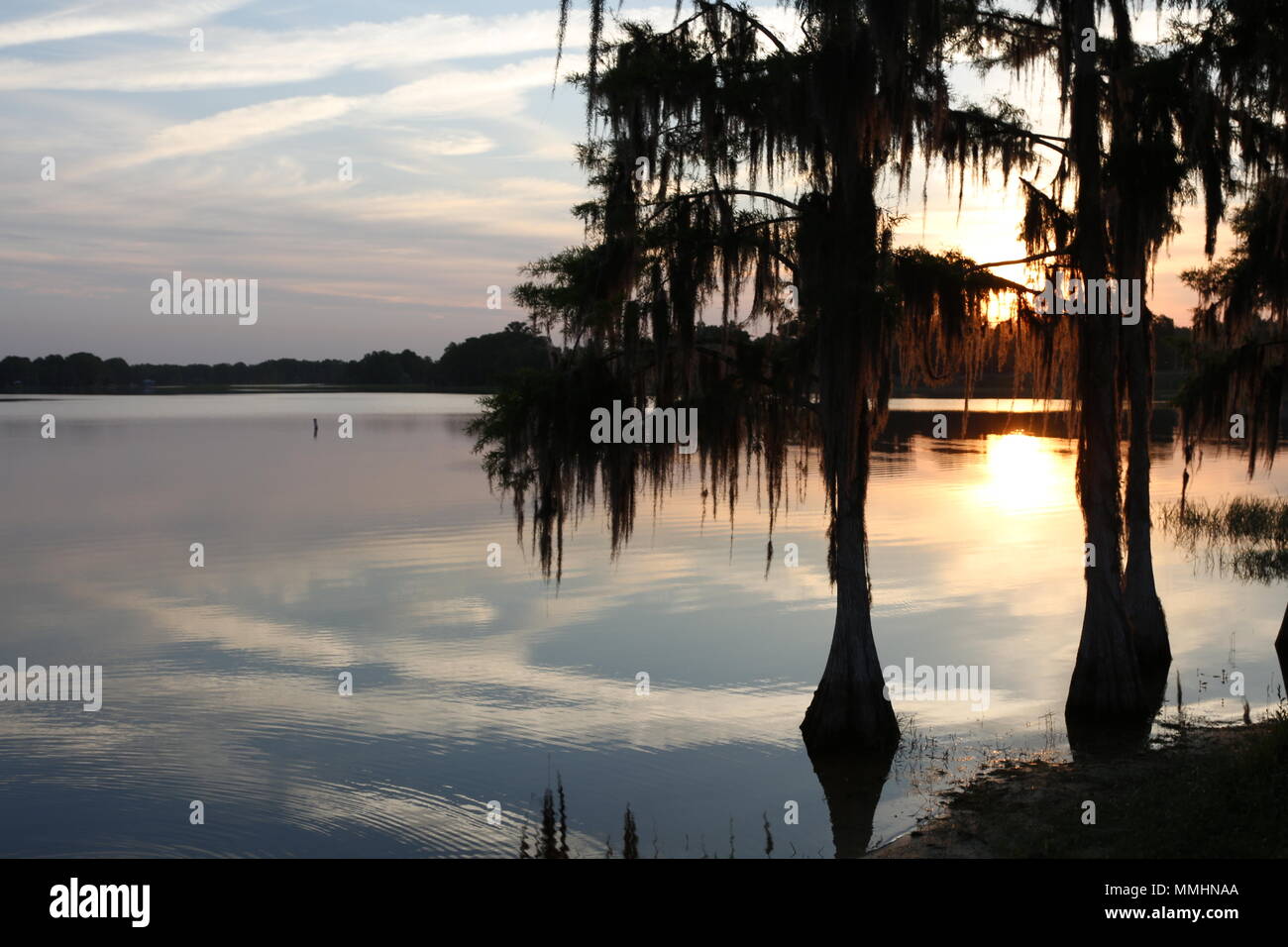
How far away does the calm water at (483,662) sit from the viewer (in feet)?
51.4

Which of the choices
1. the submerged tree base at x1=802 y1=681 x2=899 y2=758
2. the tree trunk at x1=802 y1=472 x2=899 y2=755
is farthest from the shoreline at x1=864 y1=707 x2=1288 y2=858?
the tree trunk at x1=802 y1=472 x2=899 y2=755

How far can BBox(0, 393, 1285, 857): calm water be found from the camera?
51.4ft

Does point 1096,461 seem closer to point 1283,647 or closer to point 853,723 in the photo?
point 853,723

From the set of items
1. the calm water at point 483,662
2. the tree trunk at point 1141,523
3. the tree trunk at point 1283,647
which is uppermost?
the tree trunk at point 1141,523

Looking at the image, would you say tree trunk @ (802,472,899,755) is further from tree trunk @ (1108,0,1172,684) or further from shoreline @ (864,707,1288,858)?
tree trunk @ (1108,0,1172,684)

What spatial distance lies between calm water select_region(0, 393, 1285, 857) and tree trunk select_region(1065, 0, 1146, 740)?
1.07 meters

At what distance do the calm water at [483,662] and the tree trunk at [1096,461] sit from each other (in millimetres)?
1067

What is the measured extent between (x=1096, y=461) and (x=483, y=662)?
12573 mm

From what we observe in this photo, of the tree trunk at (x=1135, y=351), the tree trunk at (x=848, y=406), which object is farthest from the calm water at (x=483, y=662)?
the tree trunk at (x=1135, y=351)

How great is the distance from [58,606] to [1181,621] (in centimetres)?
2729

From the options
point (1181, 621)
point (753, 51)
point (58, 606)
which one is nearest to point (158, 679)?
point (58, 606)

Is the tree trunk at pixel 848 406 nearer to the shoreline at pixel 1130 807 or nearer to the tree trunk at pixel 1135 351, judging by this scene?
the shoreline at pixel 1130 807
